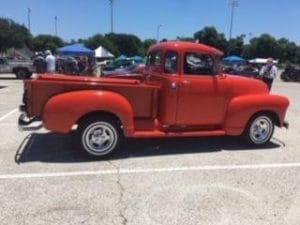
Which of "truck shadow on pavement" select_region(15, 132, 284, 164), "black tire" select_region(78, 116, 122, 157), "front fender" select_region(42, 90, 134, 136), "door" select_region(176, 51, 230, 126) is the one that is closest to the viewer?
"front fender" select_region(42, 90, 134, 136)

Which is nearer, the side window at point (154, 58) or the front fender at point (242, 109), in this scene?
the front fender at point (242, 109)

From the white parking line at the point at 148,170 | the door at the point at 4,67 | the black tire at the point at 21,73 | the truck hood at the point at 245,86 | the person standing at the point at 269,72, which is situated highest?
the truck hood at the point at 245,86

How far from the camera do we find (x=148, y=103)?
7.37 m

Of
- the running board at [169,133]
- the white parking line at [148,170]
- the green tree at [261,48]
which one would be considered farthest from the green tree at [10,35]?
the white parking line at [148,170]

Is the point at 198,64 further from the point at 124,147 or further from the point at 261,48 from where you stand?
the point at 261,48

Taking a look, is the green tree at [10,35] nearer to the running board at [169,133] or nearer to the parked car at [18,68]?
the parked car at [18,68]

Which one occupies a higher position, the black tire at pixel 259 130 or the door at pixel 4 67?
the black tire at pixel 259 130

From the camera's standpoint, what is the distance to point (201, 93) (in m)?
7.58

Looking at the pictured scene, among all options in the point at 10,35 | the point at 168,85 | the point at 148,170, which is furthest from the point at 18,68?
the point at 10,35

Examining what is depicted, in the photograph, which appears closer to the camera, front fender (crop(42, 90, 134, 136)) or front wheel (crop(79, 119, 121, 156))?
front fender (crop(42, 90, 134, 136))

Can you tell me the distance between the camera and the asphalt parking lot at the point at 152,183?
4883 mm

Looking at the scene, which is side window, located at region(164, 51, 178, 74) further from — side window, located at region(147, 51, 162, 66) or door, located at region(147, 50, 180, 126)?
side window, located at region(147, 51, 162, 66)

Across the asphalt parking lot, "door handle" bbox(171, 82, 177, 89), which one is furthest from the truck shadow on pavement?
"door handle" bbox(171, 82, 177, 89)

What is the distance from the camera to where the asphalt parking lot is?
4.88 m
